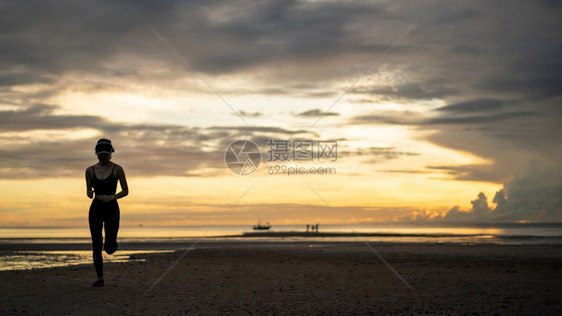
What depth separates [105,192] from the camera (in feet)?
36.0

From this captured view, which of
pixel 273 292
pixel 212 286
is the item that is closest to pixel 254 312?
pixel 273 292

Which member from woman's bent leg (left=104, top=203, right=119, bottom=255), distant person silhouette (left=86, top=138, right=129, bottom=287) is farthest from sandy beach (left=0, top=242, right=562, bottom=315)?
distant person silhouette (left=86, top=138, right=129, bottom=287)

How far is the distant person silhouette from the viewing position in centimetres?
1086

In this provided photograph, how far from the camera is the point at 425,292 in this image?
12719 mm

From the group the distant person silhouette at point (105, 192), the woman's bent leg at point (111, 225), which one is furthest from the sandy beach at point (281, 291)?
the distant person silhouette at point (105, 192)

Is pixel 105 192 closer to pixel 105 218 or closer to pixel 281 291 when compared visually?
pixel 105 218

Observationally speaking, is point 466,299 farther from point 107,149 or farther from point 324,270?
point 107,149

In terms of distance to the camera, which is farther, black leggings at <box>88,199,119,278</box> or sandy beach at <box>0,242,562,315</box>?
black leggings at <box>88,199,119,278</box>

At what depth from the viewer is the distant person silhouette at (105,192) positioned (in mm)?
10859

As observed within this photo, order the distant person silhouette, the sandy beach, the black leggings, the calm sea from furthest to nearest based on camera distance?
the calm sea
the black leggings
the distant person silhouette
the sandy beach

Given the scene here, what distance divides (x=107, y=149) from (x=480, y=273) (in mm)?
13258

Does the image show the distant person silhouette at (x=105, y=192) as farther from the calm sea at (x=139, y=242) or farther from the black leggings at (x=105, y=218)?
the calm sea at (x=139, y=242)

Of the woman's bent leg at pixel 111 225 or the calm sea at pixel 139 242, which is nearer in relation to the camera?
the woman's bent leg at pixel 111 225

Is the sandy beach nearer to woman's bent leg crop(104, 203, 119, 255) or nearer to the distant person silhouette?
woman's bent leg crop(104, 203, 119, 255)
